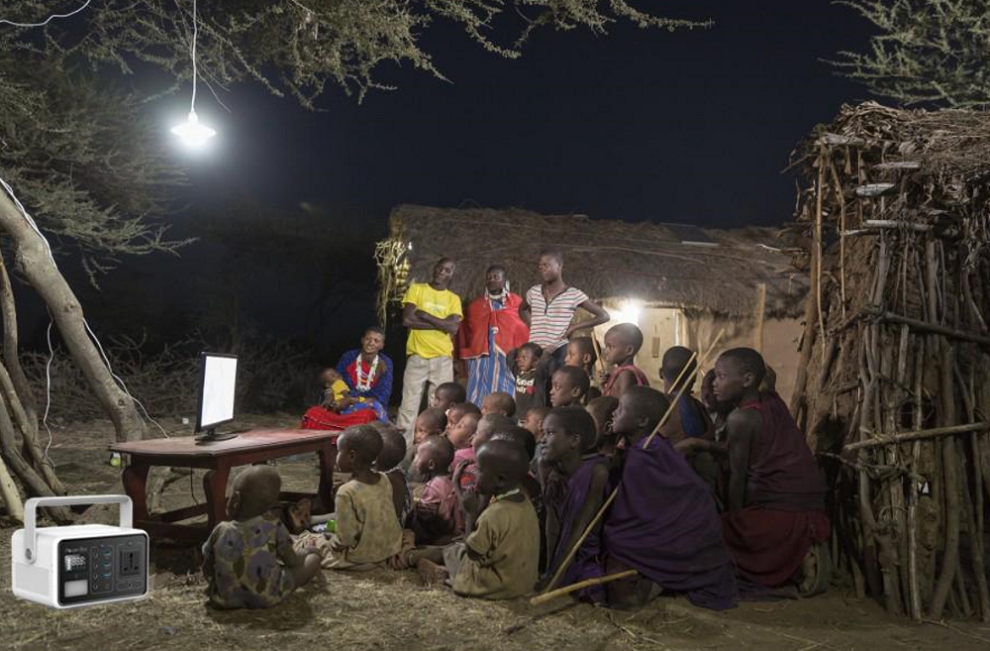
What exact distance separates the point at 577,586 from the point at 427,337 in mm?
4248

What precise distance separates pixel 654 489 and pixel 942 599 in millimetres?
1519

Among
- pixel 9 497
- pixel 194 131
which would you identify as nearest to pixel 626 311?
pixel 194 131

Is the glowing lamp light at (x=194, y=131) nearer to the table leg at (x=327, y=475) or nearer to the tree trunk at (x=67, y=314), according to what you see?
the tree trunk at (x=67, y=314)

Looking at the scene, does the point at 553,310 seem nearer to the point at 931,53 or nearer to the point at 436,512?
the point at 436,512

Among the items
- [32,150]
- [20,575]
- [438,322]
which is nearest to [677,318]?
[438,322]

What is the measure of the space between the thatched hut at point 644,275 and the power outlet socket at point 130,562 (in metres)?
7.56

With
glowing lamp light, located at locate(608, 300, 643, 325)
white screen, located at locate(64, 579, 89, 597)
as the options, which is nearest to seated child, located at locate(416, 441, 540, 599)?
white screen, located at locate(64, 579, 89, 597)

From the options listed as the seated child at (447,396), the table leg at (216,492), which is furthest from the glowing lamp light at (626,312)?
the table leg at (216,492)

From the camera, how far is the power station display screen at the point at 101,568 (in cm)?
223

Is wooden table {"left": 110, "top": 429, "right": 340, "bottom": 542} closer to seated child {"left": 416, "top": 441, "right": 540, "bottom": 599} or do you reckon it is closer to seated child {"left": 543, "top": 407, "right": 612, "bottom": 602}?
seated child {"left": 416, "top": 441, "right": 540, "bottom": 599}

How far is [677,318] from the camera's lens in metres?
10.8

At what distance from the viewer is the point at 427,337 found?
8.15 meters

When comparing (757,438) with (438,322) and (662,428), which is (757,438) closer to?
(662,428)

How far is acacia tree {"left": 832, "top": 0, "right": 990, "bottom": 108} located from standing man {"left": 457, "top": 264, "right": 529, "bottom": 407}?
5.99 meters
